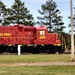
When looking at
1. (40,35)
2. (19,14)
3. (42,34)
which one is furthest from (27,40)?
(19,14)

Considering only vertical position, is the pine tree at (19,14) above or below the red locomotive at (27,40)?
above

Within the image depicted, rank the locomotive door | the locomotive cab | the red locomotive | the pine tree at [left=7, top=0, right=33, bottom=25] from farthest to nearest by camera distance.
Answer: the pine tree at [left=7, top=0, right=33, bottom=25] → the locomotive door → the locomotive cab → the red locomotive

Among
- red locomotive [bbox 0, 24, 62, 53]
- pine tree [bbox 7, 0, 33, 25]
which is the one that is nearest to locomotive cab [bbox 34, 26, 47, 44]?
red locomotive [bbox 0, 24, 62, 53]

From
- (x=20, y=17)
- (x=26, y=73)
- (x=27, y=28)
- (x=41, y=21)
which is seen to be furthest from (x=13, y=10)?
(x=26, y=73)

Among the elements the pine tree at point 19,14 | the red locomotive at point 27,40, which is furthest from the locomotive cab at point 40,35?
the pine tree at point 19,14

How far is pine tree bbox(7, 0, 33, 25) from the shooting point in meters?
68.0

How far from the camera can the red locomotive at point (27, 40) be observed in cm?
4147

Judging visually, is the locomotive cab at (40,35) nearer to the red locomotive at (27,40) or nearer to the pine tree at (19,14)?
the red locomotive at (27,40)

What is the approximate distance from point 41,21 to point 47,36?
35.4 metres

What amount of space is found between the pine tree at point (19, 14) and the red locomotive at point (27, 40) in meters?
25.6

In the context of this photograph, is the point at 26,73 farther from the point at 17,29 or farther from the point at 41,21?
the point at 41,21

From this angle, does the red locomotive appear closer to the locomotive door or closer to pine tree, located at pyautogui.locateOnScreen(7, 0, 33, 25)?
the locomotive door

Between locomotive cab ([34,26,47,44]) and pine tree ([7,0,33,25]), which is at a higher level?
pine tree ([7,0,33,25])

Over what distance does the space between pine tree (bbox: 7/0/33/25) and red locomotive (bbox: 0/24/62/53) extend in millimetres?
25619
